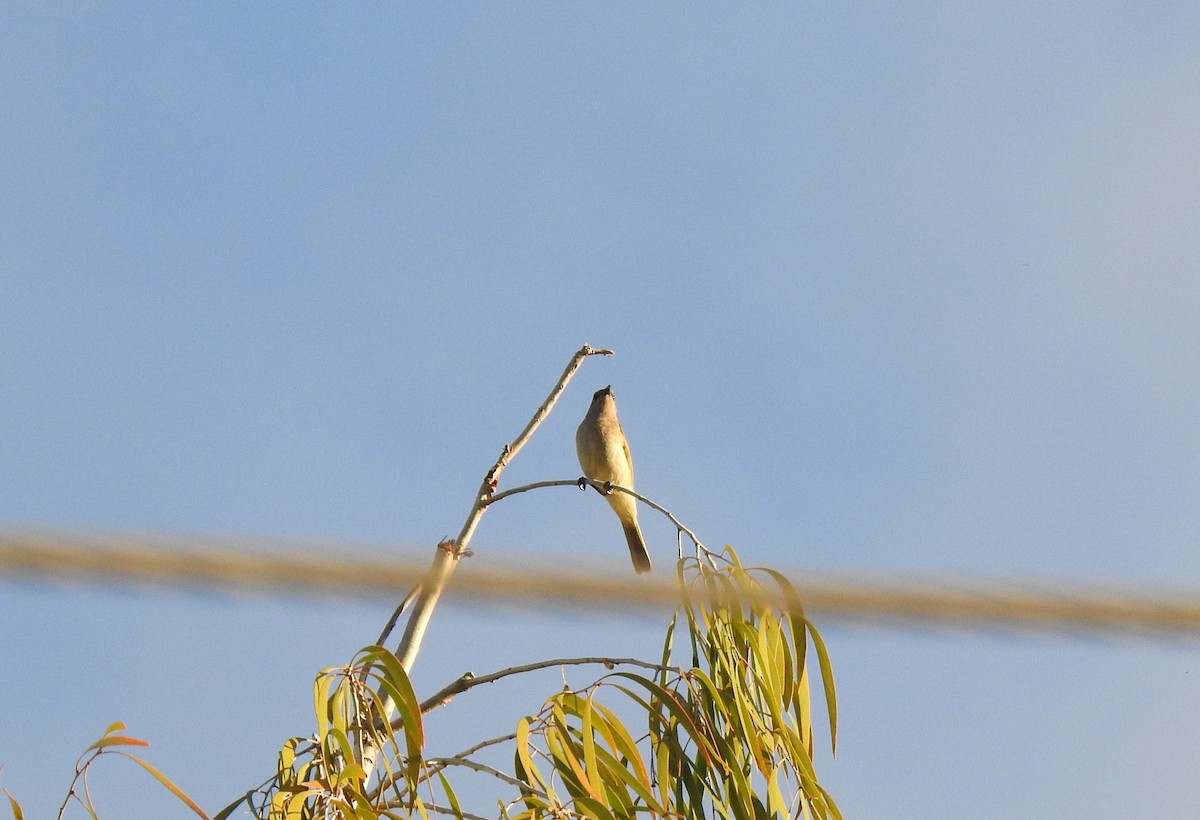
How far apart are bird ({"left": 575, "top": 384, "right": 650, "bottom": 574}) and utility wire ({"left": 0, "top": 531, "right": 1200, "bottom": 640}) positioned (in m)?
5.75

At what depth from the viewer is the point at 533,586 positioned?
141 centimetres

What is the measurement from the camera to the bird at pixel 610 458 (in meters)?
7.41

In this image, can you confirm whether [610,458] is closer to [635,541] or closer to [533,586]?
[635,541]

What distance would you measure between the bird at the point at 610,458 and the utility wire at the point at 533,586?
5748 millimetres

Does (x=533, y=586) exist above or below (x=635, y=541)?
below

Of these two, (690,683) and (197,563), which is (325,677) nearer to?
(690,683)

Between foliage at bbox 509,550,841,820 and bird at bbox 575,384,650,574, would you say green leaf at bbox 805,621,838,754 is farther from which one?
bird at bbox 575,384,650,574

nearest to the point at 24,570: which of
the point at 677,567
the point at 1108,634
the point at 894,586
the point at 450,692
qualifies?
the point at 894,586

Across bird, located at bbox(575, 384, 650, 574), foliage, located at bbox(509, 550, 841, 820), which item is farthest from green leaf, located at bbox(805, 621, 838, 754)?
bird, located at bbox(575, 384, 650, 574)

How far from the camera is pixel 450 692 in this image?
306 cm

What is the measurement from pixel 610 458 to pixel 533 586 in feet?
20.4

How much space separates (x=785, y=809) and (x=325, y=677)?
976mm

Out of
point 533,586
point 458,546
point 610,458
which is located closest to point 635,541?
point 610,458

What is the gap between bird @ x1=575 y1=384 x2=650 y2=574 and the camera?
7.41m
